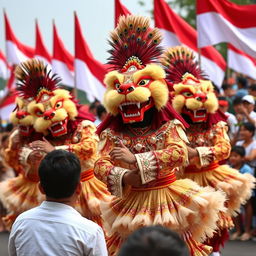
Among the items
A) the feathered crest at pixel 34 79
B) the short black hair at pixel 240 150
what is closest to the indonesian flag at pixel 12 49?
the short black hair at pixel 240 150

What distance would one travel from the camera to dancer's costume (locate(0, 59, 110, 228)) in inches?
295

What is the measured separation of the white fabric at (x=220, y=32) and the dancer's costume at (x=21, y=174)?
3.60 meters

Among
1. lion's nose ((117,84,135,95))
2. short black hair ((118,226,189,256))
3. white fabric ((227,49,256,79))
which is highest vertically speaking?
short black hair ((118,226,189,256))

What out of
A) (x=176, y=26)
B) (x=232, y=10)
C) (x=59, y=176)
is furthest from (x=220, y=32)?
(x=59, y=176)

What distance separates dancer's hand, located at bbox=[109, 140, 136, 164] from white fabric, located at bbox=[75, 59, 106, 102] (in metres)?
6.95

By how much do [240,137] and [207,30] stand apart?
1.83 meters

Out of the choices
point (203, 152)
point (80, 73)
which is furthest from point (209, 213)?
point (80, 73)

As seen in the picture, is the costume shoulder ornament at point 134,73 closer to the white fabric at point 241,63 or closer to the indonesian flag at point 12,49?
the white fabric at point 241,63

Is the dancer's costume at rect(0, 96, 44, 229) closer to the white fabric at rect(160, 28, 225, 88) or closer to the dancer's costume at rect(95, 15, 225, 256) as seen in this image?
the dancer's costume at rect(95, 15, 225, 256)

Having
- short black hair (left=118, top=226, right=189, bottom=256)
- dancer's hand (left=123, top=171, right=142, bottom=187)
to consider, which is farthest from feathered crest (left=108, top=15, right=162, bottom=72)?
short black hair (left=118, top=226, right=189, bottom=256)

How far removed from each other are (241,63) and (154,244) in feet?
34.2

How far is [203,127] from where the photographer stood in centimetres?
759

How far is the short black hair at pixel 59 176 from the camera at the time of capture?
12.3ft

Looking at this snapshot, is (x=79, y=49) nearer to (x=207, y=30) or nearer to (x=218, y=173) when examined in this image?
(x=207, y=30)
